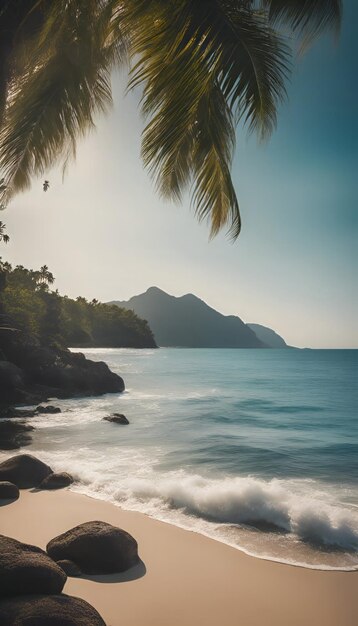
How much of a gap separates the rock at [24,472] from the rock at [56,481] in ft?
0.63

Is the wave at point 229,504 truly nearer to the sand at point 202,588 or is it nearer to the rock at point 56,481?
the rock at point 56,481

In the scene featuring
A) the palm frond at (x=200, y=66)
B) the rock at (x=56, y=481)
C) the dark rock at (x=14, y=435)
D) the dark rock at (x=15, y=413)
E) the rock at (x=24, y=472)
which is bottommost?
the dark rock at (x=15, y=413)

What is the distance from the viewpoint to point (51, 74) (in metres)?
4.37

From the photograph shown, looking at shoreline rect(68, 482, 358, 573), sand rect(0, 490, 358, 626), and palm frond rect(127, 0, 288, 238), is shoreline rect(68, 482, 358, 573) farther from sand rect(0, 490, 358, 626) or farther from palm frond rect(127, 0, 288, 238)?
palm frond rect(127, 0, 288, 238)

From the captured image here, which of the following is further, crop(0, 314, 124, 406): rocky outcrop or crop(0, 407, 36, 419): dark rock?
crop(0, 314, 124, 406): rocky outcrop

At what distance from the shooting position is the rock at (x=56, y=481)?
820 centimetres

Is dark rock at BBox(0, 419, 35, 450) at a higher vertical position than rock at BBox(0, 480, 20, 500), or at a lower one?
lower

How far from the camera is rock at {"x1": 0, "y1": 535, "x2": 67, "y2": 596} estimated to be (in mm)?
3402

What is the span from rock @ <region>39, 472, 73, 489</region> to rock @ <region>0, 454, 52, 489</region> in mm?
193

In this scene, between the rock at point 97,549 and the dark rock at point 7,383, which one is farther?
the dark rock at point 7,383

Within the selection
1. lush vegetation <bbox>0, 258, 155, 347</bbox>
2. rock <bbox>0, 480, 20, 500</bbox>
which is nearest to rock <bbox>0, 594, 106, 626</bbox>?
rock <bbox>0, 480, 20, 500</bbox>

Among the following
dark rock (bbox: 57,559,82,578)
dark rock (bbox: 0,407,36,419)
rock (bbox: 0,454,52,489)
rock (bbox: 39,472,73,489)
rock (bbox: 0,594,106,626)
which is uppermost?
rock (bbox: 0,594,106,626)

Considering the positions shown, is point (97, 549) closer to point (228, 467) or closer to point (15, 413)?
point (228, 467)

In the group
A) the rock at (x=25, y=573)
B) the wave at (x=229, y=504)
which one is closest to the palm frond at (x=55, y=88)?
the rock at (x=25, y=573)
